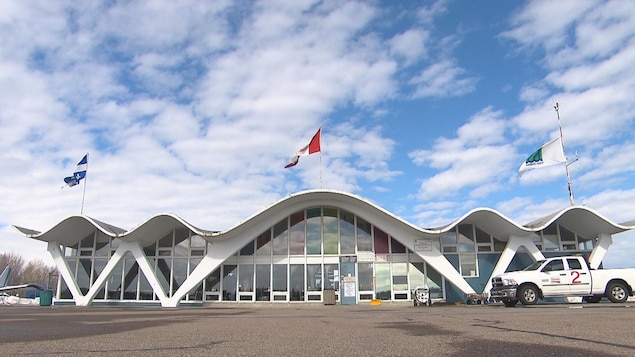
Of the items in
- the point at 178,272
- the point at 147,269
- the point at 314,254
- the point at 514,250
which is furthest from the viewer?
the point at 178,272

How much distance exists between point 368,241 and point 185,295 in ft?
34.0

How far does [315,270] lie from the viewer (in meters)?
25.1

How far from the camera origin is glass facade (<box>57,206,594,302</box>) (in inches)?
974

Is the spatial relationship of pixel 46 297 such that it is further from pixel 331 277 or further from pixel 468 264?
pixel 468 264

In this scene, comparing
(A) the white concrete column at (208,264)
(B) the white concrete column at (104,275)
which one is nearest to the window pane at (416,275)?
(A) the white concrete column at (208,264)

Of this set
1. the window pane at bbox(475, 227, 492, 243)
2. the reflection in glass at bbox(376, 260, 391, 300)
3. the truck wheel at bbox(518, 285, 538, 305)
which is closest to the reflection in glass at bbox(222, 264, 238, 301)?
the reflection in glass at bbox(376, 260, 391, 300)

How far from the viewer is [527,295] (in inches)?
641

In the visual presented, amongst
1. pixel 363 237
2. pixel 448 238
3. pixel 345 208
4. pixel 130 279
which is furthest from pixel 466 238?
pixel 130 279

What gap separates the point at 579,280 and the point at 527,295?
75.5 inches

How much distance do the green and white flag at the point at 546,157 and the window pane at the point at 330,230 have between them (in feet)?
36.1

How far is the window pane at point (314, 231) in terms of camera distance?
25359mm

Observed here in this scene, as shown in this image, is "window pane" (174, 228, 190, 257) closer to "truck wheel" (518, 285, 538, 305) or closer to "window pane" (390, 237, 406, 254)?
"window pane" (390, 237, 406, 254)

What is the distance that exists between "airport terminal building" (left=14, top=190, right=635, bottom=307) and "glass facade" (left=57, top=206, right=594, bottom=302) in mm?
54

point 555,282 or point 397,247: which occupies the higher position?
point 397,247
